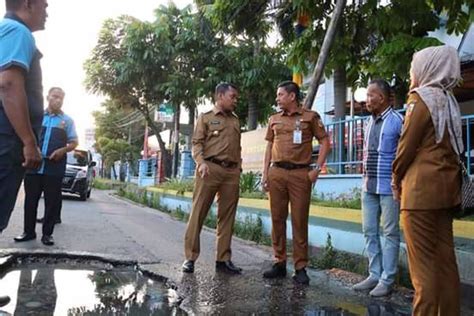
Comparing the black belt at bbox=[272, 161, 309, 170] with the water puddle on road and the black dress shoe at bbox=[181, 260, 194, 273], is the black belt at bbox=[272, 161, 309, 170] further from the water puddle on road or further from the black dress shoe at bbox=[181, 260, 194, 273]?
the water puddle on road

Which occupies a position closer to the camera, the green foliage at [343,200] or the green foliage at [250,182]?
the green foliage at [343,200]

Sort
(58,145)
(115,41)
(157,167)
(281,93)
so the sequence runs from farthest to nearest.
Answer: (157,167)
(115,41)
(58,145)
(281,93)

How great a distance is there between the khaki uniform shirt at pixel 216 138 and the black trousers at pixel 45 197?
2.07 meters

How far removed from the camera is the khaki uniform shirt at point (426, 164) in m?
2.94

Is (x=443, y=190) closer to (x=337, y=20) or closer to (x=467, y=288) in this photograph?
(x=467, y=288)

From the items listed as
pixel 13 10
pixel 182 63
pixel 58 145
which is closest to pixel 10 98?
pixel 13 10

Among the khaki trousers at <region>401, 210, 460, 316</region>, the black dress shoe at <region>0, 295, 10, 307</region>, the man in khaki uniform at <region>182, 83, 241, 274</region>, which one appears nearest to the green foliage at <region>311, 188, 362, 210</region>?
the man in khaki uniform at <region>182, 83, 241, 274</region>

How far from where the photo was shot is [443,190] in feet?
9.62

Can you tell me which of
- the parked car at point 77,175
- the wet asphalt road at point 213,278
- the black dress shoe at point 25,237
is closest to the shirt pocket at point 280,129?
the wet asphalt road at point 213,278

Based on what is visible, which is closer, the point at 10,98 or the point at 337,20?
the point at 10,98

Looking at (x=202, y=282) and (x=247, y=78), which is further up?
(x=247, y=78)

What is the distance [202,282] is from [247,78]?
38.6 ft

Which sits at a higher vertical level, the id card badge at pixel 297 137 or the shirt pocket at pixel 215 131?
the shirt pocket at pixel 215 131

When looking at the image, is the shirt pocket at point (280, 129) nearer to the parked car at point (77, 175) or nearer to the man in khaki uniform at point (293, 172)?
the man in khaki uniform at point (293, 172)
